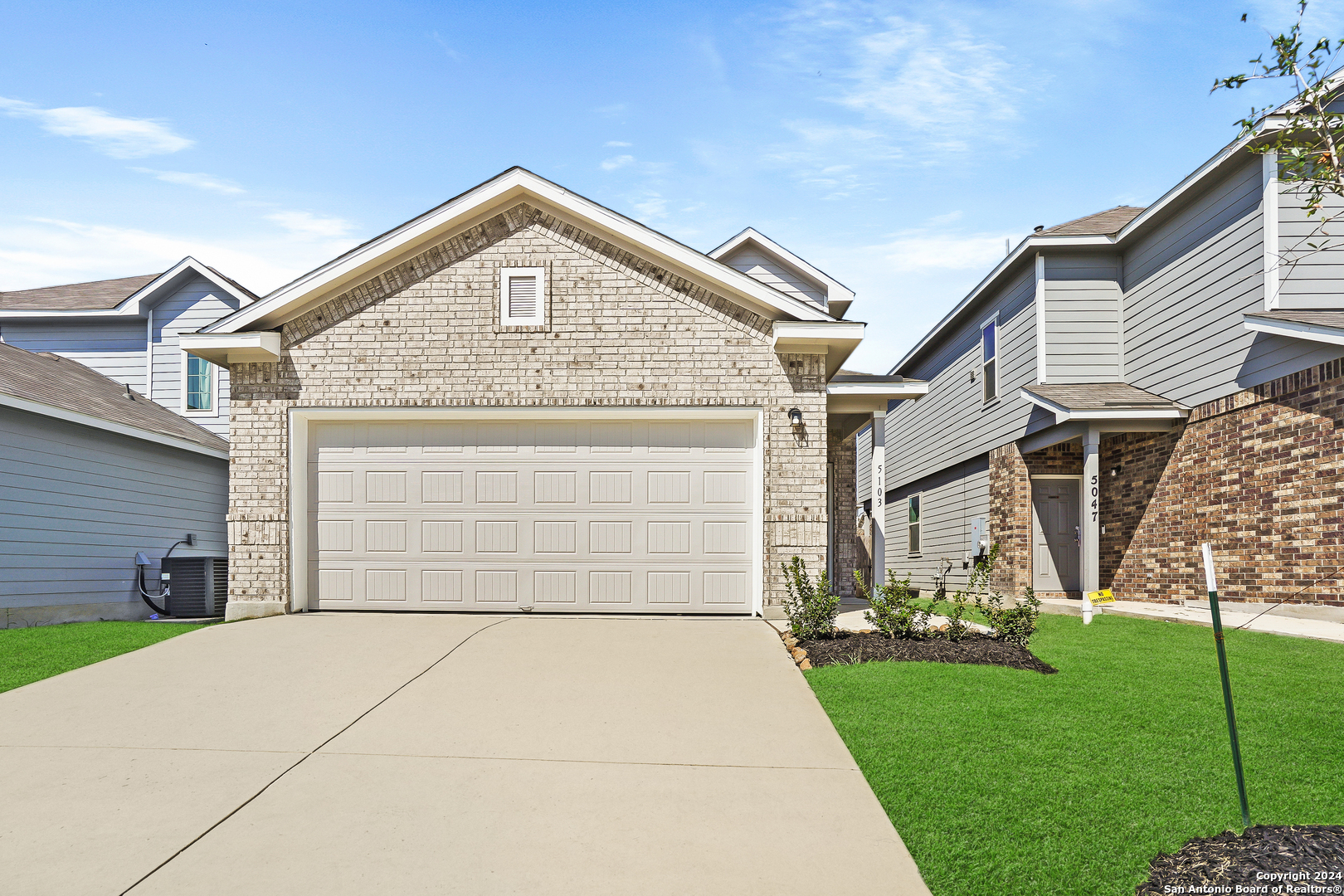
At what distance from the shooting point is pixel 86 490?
40.5 feet

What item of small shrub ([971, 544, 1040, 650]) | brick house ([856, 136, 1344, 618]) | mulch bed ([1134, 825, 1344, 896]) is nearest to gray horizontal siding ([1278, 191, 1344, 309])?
Answer: brick house ([856, 136, 1344, 618])

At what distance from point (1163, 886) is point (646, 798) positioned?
2.49 meters

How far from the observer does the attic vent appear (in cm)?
1020

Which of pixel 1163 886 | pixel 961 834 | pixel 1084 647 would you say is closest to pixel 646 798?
pixel 961 834

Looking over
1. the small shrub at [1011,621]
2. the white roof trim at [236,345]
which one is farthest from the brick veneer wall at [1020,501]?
the white roof trim at [236,345]

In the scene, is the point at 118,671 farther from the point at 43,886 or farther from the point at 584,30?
the point at 584,30

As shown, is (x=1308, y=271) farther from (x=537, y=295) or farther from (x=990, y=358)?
(x=537, y=295)

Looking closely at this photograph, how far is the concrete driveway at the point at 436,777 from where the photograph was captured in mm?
3857

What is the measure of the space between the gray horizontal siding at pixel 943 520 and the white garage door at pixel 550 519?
7.35m

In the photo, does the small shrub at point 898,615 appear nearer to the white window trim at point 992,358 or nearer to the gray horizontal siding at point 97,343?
the white window trim at point 992,358

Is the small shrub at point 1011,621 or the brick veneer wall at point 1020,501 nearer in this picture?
the small shrub at point 1011,621

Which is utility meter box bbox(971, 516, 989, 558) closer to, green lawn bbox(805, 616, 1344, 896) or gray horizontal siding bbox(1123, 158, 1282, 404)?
gray horizontal siding bbox(1123, 158, 1282, 404)

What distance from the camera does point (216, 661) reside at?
780 cm

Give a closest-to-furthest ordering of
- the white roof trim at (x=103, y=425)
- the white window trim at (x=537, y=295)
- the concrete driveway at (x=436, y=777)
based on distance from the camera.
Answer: the concrete driveway at (x=436, y=777)
the white window trim at (x=537, y=295)
the white roof trim at (x=103, y=425)
